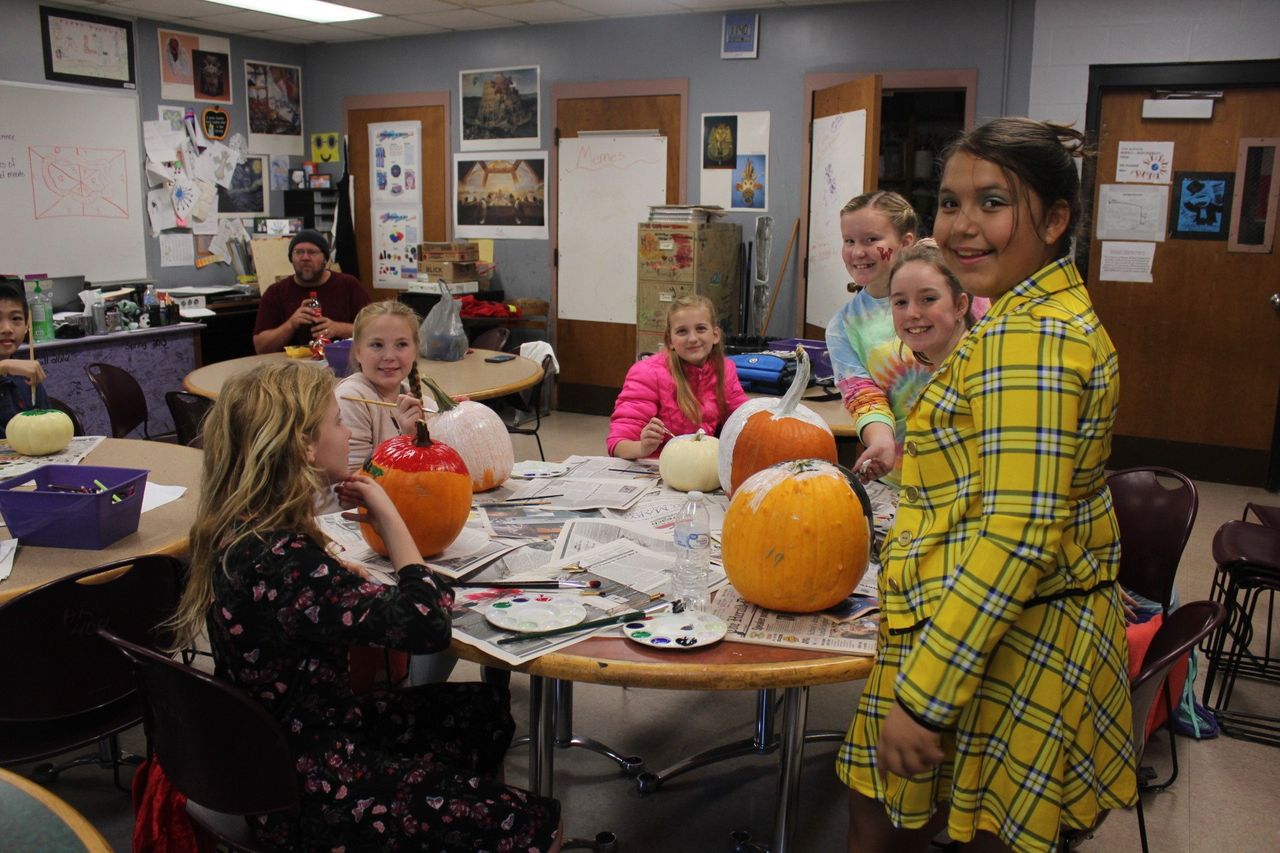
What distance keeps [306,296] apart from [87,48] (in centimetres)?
285

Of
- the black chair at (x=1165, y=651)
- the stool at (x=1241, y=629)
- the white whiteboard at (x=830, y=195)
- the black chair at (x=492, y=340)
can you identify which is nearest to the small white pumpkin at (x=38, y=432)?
the black chair at (x=1165, y=651)

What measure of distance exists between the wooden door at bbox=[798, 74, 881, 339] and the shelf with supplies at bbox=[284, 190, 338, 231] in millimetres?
3767

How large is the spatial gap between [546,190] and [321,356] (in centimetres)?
323

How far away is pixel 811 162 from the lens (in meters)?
6.32

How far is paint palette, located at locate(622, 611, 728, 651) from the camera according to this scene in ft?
5.33

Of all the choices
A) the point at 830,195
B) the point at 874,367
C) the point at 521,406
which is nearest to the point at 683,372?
the point at 874,367

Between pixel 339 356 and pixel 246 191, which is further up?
pixel 246 191

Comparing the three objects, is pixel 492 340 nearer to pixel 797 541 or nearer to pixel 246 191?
pixel 246 191

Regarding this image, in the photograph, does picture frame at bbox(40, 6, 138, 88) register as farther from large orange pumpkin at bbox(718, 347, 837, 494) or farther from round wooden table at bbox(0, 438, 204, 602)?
large orange pumpkin at bbox(718, 347, 837, 494)

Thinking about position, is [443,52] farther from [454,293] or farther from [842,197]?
[842,197]

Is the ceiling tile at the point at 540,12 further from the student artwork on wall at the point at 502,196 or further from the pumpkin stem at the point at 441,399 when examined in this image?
the pumpkin stem at the point at 441,399

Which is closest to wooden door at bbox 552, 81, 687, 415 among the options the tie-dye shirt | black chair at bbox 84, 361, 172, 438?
black chair at bbox 84, 361, 172, 438

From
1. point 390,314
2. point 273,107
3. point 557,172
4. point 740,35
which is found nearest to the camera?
point 390,314

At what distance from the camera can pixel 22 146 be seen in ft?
20.1
